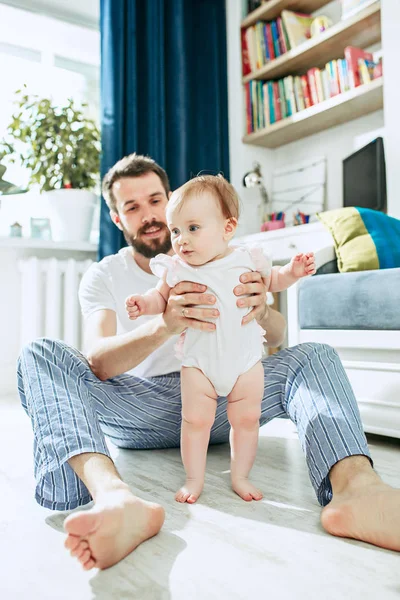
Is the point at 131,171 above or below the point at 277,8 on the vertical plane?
below

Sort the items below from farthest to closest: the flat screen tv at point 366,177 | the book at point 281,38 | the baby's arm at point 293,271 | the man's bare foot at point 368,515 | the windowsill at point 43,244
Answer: the book at point 281,38 < the windowsill at point 43,244 < the flat screen tv at point 366,177 < the baby's arm at point 293,271 < the man's bare foot at point 368,515

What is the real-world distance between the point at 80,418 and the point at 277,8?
103 inches

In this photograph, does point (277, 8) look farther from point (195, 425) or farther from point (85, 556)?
point (85, 556)

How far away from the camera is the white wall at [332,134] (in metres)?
2.18

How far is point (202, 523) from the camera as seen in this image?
3.03ft

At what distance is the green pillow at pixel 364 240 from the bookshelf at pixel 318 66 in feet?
2.81

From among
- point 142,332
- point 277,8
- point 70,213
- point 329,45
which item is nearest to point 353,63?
point 329,45

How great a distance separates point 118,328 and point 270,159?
2.06 meters

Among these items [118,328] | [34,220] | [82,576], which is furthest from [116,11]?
[82,576]

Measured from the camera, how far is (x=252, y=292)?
1.07 metres

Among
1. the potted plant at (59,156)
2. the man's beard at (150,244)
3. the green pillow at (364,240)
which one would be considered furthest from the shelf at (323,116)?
the man's beard at (150,244)

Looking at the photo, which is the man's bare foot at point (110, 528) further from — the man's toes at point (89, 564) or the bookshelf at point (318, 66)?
the bookshelf at point (318, 66)

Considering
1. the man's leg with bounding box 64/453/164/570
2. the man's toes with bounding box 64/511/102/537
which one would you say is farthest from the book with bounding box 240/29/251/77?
the man's toes with bounding box 64/511/102/537

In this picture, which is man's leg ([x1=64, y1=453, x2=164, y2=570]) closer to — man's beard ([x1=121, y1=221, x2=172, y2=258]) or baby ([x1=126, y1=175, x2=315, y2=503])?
baby ([x1=126, y1=175, x2=315, y2=503])
